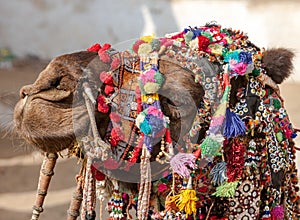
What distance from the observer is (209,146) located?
4.56ft

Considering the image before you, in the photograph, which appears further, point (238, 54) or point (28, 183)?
point (28, 183)

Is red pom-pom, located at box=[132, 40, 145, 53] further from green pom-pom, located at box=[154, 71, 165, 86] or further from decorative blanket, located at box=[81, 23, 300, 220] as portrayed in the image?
green pom-pom, located at box=[154, 71, 165, 86]

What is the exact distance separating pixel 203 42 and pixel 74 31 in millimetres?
4514

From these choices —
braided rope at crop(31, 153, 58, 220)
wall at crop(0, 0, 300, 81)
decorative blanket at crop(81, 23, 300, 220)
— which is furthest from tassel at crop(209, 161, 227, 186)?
wall at crop(0, 0, 300, 81)

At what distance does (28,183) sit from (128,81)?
229 cm

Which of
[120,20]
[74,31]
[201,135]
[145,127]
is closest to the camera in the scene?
[145,127]

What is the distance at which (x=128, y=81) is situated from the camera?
4.62 ft

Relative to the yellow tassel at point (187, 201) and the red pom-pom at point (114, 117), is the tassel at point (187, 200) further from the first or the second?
the red pom-pom at point (114, 117)

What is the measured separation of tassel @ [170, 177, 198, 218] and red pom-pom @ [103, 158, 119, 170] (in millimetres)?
178

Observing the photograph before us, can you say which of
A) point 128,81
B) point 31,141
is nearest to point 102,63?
point 128,81

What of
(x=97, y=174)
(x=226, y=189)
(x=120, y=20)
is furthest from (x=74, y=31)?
(x=226, y=189)

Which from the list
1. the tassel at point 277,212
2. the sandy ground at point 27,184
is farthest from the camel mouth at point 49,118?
the sandy ground at point 27,184

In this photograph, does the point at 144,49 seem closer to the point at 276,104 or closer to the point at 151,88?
the point at 151,88

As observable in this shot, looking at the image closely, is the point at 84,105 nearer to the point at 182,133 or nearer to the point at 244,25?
the point at 182,133
